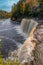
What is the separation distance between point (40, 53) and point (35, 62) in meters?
0.57

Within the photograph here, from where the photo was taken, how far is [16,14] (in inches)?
864

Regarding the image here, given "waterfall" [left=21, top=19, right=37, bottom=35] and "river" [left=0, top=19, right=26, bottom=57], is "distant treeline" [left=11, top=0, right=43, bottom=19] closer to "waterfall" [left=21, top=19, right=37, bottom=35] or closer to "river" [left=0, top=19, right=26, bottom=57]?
"waterfall" [left=21, top=19, right=37, bottom=35]

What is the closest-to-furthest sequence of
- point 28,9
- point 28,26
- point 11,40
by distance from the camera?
1. point 11,40
2. point 28,26
3. point 28,9

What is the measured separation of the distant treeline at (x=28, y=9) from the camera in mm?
18291

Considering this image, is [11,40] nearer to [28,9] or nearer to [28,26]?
[28,26]

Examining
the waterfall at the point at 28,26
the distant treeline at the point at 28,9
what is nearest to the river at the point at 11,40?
the waterfall at the point at 28,26

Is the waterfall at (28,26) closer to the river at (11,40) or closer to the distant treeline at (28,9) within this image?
the river at (11,40)

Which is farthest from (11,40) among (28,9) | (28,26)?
(28,9)

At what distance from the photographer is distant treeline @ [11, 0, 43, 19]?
1829cm

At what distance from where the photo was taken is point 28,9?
20.3 metres

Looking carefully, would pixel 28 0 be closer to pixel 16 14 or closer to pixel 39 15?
pixel 16 14

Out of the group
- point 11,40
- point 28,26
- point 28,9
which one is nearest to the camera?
point 11,40

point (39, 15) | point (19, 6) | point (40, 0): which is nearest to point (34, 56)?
point (39, 15)

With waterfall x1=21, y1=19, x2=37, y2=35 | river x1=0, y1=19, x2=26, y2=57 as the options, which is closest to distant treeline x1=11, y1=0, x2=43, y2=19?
waterfall x1=21, y1=19, x2=37, y2=35
